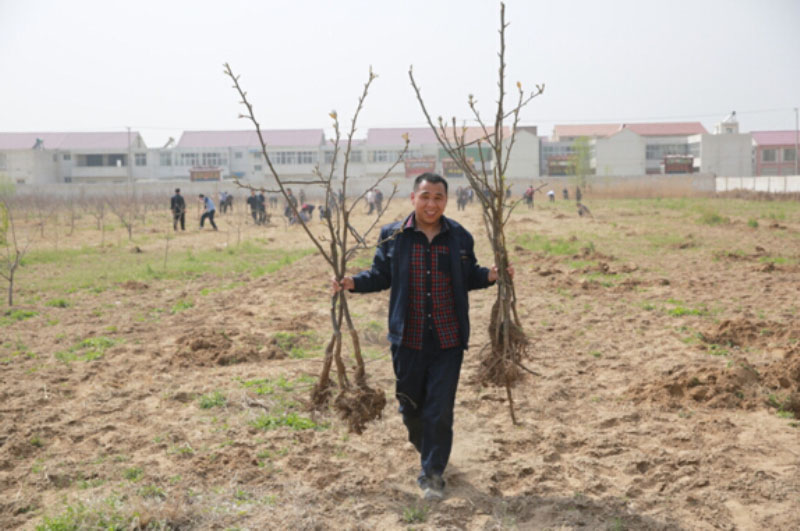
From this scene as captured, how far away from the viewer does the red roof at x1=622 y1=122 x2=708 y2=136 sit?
8231cm

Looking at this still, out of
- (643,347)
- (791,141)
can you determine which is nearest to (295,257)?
(643,347)

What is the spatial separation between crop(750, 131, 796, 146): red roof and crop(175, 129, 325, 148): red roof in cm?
4833

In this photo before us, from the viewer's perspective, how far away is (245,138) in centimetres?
8138

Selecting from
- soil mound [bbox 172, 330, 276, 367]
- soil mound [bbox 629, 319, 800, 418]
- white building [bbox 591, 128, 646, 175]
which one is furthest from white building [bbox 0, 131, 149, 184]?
soil mound [bbox 629, 319, 800, 418]

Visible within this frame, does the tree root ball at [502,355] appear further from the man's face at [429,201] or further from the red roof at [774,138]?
the red roof at [774,138]

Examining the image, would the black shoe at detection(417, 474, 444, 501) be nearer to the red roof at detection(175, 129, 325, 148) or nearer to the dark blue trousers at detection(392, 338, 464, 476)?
the dark blue trousers at detection(392, 338, 464, 476)

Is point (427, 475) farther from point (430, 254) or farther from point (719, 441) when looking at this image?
point (719, 441)

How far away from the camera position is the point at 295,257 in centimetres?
1709

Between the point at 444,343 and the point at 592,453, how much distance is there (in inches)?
58.0

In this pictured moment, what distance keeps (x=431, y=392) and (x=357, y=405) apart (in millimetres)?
429

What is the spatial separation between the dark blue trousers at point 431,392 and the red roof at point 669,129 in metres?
84.4

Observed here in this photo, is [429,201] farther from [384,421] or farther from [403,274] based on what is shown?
[384,421]

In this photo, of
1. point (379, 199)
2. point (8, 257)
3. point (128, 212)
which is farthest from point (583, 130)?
point (8, 257)

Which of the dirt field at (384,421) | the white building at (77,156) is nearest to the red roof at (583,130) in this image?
the white building at (77,156)
